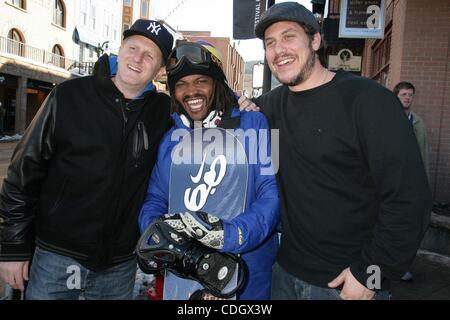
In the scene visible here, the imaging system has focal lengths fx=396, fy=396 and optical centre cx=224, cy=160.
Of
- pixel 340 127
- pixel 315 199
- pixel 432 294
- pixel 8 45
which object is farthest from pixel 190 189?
pixel 8 45

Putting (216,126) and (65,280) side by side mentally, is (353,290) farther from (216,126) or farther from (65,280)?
(65,280)

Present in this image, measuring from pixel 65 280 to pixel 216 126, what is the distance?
4.36ft

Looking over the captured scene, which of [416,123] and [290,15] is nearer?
[290,15]

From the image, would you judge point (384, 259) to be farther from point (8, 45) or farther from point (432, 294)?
point (8, 45)

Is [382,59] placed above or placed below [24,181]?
above

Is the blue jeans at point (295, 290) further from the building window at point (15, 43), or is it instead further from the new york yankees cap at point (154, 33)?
the building window at point (15, 43)

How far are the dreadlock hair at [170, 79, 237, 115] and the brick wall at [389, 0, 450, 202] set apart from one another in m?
5.70

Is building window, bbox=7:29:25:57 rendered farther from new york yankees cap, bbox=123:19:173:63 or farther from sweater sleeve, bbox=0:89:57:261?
sweater sleeve, bbox=0:89:57:261

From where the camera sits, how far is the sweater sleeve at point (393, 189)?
6.10 feet

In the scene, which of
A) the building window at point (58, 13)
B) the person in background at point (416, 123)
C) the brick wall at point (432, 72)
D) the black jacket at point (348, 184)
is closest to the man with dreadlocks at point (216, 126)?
the black jacket at point (348, 184)

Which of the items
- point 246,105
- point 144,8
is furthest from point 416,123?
point 144,8

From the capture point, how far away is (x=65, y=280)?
244 cm

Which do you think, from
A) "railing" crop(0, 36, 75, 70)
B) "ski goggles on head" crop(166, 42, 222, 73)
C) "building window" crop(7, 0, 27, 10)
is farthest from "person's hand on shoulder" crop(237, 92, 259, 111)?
A: "building window" crop(7, 0, 27, 10)

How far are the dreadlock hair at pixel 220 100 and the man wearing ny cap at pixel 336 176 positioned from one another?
24 centimetres
